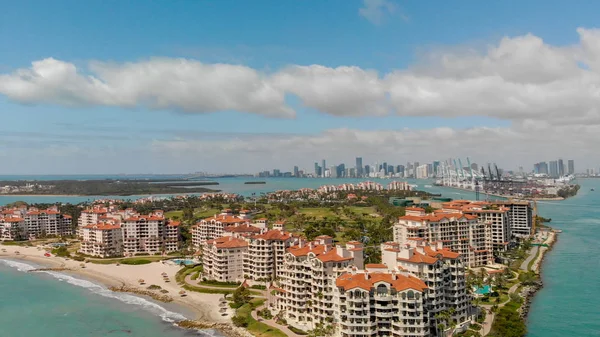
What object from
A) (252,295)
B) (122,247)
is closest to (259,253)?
(252,295)

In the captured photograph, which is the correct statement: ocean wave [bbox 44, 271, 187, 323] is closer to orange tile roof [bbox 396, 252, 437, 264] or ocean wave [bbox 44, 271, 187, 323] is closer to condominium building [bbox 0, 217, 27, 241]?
orange tile roof [bbox 396, 252, 437, 264]

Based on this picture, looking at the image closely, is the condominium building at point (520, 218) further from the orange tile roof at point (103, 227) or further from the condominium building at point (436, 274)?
the orange tile roof at point (103, 227)

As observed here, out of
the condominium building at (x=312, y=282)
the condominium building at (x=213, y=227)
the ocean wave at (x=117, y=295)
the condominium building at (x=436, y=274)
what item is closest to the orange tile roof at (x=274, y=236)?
the condominium building at (x=312, y=282)

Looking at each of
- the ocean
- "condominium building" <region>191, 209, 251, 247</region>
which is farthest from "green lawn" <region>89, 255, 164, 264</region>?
the ocean

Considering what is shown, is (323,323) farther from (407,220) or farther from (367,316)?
(407,220)

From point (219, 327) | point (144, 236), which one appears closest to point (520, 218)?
point (219, 327)

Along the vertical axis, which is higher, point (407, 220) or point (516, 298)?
point (407, 220)

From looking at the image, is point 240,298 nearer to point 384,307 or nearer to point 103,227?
point 384,307
